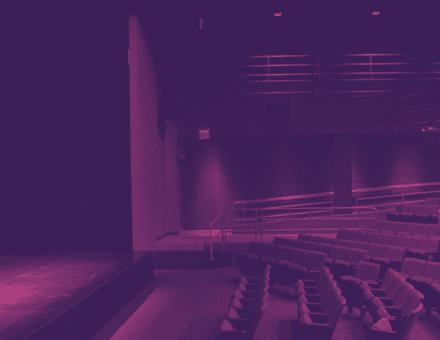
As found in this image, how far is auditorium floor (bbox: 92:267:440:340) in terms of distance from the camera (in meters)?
3.86

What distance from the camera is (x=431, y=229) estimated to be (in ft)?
20.2

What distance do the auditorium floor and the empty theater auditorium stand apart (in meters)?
0.03

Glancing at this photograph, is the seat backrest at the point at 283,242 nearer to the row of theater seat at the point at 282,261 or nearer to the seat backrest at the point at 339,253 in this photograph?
the row of theater seat at the point at 282,261

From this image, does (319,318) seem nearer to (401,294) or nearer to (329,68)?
(401,294)

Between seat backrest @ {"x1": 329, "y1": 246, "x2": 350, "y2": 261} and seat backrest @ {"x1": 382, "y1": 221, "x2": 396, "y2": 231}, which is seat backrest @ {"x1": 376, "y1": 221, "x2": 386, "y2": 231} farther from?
seat backrest @ {"x1": 329, "y1": 246, "x2": 350, "y2": 261}

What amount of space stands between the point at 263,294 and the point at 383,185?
24.6 ft

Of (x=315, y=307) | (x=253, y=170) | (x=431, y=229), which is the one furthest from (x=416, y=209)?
(x=315, y=307)

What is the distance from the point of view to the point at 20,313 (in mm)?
3314

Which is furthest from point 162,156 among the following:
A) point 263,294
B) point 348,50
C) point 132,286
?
point 263,294

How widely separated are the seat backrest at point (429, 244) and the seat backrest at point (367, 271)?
3.53ft

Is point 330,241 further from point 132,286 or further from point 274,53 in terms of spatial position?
point 274,53

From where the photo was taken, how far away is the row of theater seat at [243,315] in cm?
305

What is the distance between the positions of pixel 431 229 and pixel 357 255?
5.20 ft

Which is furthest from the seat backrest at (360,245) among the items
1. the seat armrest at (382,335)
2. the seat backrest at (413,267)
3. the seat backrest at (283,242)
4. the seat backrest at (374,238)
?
the seat armrest at (382,335)
